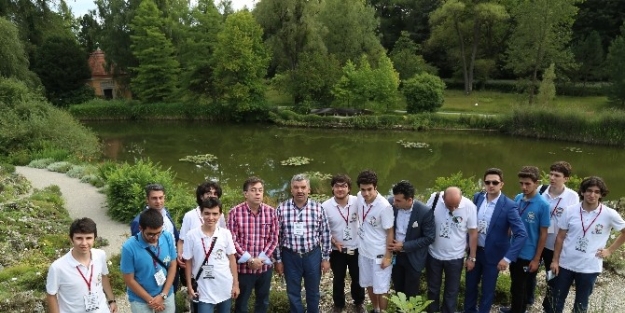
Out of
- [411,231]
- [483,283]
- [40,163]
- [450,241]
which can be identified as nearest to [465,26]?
[40,163]

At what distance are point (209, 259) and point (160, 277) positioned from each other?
414 mm

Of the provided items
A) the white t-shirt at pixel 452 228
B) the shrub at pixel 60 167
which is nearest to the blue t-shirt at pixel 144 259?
the white t-shirt at pixel 452 228

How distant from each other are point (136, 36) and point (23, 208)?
83.6 ft

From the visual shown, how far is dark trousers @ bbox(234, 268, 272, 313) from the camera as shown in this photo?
14.0 feet

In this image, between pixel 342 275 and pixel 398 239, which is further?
pixel 342 275

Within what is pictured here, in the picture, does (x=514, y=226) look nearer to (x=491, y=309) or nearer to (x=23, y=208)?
(x=491, y=309)

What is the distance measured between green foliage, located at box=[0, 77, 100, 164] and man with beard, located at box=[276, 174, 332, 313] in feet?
43.3

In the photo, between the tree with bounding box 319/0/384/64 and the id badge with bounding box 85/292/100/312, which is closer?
the id badge with bounding box 85/292/100/312

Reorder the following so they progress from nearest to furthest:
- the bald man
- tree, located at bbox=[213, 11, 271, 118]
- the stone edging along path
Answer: the bald man < the stone edging along path < tree, located at bbox=[213, 11, 271, 118]

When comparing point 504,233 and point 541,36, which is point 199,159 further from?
point 541,36

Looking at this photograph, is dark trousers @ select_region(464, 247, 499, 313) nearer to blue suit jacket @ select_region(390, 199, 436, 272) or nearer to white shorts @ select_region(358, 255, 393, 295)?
blue suit jacket @ select_region(390, 199, 436, 272)

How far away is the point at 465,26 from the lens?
3809cm

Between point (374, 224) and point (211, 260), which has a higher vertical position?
point (374, 224)

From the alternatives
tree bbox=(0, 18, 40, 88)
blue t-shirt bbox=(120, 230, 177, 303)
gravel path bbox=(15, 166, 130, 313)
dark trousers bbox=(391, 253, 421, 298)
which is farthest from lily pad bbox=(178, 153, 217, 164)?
blue t-shirt bbox=(120, 230, 177, 303)
